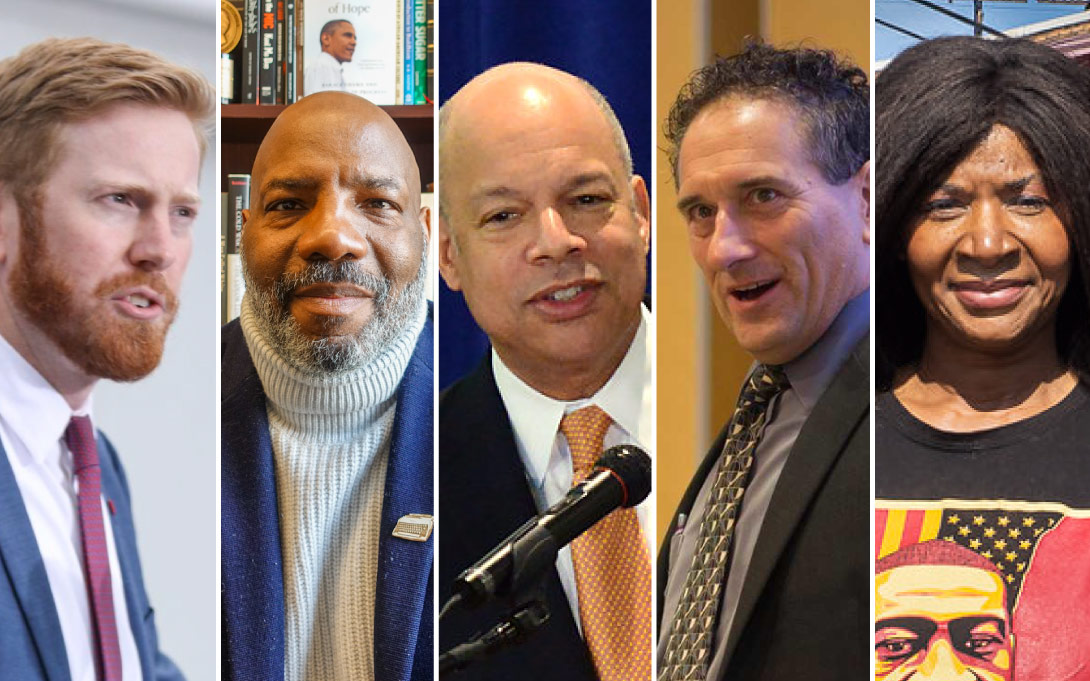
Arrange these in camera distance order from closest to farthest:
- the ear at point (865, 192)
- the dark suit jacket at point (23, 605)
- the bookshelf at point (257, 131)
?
the dark suit jacket at point (23, 605) < the ear at point (865, 192) < the bookshelf at point (257, 131)

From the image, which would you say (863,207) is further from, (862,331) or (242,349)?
(242,349)

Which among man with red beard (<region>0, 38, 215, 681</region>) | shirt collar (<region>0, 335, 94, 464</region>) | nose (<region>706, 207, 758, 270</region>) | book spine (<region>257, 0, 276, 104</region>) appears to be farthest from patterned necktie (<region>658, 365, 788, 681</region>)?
shirt collar (<region>0, 335, 94, 464</region>)

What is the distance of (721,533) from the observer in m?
2.23

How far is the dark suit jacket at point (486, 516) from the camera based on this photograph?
2242mm

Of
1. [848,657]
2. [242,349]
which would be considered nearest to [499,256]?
[242,349]

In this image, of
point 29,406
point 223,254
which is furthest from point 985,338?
point 29,406

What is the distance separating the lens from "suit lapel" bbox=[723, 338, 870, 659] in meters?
2.16

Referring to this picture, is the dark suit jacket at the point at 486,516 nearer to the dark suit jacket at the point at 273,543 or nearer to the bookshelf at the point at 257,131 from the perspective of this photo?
the dark suit jacket at the point at 273,543

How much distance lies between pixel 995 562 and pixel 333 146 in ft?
4.83

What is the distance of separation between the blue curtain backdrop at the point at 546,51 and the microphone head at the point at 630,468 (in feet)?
1.08

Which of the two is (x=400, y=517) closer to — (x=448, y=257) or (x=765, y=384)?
(x=448, y=257)

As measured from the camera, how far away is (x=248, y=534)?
2.32m

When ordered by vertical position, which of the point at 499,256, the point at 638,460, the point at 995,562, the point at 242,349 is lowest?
the point at 995,562

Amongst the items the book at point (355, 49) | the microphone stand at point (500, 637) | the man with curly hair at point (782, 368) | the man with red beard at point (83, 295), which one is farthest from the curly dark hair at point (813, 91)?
the man with red beard at point (83, 295)
